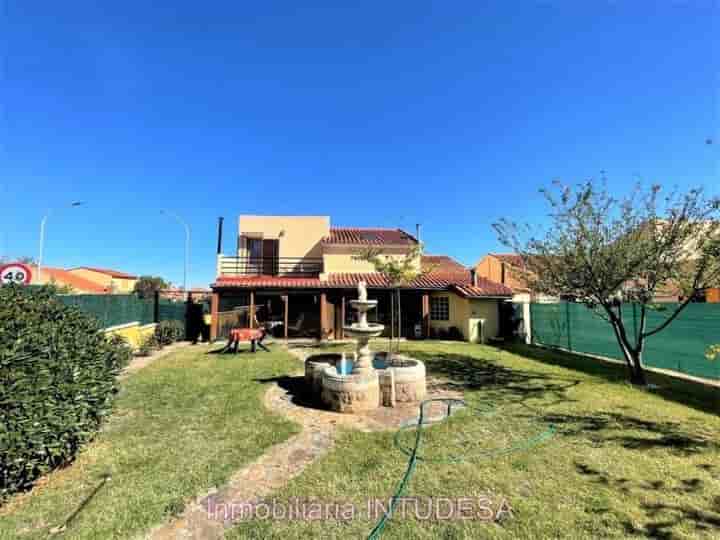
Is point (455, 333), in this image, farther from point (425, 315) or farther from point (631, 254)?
point (631, 254)

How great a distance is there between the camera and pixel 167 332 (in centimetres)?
1555

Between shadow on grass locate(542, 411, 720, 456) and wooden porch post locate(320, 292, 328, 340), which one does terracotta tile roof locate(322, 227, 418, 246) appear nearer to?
wooden porch post locate(320, 292, 328, 340)

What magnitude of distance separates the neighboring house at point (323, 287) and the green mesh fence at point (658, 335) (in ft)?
9.94

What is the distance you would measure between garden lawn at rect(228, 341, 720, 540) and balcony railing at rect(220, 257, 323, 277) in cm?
1502

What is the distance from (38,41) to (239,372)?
12.6m

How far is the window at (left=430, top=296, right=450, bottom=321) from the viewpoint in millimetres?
18234

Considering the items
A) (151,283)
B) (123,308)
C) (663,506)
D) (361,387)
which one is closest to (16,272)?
(123,308)

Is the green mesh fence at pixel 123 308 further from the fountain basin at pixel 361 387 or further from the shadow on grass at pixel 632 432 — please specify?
the shadow on grass at pixel 632 432

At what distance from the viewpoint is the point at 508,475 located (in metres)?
4.19

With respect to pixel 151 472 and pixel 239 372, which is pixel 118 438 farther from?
pixel 239 372

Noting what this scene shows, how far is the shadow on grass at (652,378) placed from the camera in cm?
751

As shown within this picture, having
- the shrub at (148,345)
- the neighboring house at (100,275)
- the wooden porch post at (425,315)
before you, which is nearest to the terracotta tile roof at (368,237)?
the wooden porch post at (425,315)

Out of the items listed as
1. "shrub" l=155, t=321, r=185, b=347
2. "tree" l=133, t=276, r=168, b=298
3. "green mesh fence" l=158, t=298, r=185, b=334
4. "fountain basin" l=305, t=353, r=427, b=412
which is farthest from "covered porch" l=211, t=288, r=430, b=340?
"tree" l=133, t=276, r=168, b=298

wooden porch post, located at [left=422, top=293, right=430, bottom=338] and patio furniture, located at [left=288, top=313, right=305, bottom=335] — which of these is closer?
wooden porch post, located at [left=422, top=293, right=430, bottom=338]
